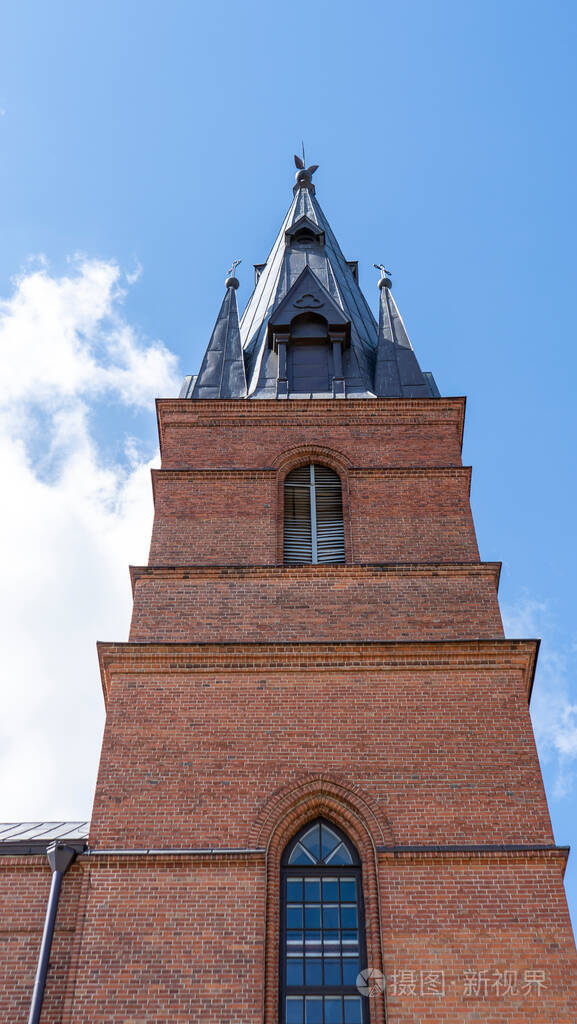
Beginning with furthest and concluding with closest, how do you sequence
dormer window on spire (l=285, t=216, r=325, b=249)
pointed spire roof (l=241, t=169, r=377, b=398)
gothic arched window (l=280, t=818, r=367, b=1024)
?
1. dormer window on spire (l=285, t=216, r=325, b=249)
2. pointed spire roof (l=241, t=169, r=377, b=398)
3. gothic arched window (l=280, t=818, r=367, b=1024)

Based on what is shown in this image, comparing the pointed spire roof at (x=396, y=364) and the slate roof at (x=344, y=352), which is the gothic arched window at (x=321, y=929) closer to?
the slate roof at (x=344, y=352)

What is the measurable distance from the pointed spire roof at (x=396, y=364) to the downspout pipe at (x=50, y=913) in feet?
31.1

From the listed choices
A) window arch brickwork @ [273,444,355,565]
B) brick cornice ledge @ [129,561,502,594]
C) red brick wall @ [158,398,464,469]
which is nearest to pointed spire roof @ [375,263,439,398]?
red brick wall @ [158,398,464,469]

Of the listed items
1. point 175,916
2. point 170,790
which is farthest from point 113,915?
point 170,790

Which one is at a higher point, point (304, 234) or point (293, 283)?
point (304, 234)

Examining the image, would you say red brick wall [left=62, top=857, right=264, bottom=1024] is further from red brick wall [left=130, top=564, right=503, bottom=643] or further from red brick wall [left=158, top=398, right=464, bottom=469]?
red brick wall [left=158, top=398, right=464, bottom=469]

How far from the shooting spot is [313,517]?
16562 millimetres

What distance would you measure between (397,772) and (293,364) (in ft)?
29.3

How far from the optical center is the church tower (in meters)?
11.0

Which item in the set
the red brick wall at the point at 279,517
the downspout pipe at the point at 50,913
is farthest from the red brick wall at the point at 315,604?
the downspout pipe at the point at 50,913

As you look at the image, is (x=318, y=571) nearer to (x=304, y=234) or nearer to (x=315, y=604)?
(x=315, y=604)

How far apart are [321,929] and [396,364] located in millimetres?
10882

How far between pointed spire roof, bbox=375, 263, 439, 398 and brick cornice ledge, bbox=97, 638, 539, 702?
6.02m

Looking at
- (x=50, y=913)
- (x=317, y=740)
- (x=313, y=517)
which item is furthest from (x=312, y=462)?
(x=50, y=913)
